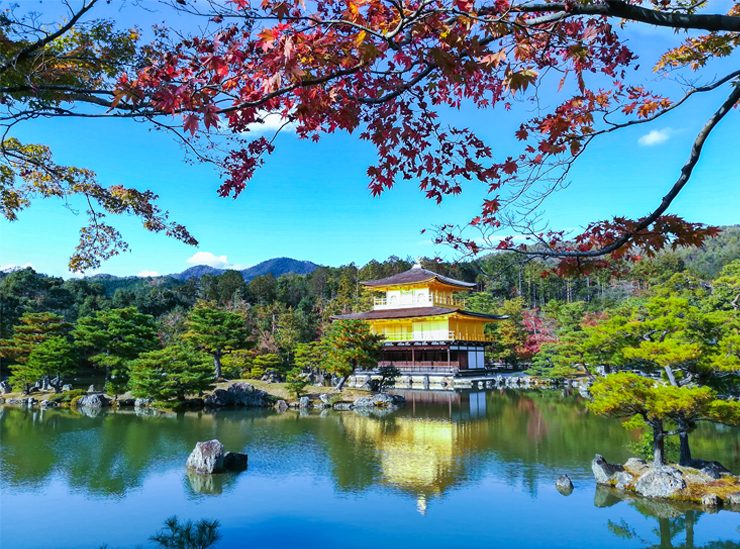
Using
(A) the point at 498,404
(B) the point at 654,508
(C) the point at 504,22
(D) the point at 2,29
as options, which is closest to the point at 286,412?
(A) the point at 498,404

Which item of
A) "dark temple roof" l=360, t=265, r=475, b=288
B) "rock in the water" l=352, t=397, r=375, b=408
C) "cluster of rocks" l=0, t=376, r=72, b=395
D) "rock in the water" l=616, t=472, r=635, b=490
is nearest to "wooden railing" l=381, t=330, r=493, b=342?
"dark temple roof" l=360, t=265, r=475, b=288

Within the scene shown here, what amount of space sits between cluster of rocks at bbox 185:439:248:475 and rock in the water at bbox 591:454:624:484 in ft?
18.1

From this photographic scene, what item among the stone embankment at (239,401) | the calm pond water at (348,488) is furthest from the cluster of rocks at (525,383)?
the calm pond water at (348,488)

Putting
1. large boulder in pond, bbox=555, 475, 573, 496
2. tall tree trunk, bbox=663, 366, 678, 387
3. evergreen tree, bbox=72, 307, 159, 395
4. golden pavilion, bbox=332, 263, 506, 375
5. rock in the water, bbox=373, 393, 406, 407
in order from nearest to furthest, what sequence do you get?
1. large boulder in pond, bbox=555, 475, 573, 496
2. tall tree trunk, bbox=663, 366, 678, 387
3. rock in the water, bbox=373, 393, 406, 407
4. evergreen tree, bbox=72, 307, 159, 395
5. golden pavilion, bbox=332, 263, 506, 375

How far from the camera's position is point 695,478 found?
6441 millimetres

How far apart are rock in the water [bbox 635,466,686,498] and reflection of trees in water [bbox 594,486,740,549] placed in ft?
0.39

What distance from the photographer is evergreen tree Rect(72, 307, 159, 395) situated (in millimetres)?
16234

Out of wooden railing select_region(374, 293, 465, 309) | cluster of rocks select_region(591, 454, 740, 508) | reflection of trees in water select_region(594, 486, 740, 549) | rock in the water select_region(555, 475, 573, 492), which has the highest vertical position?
wooden railing select_region(374, 293, 465, 309)

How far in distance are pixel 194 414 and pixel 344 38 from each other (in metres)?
13.7

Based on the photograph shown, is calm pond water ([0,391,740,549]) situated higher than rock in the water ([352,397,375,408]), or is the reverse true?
rock in the water ([352,397,375,408])

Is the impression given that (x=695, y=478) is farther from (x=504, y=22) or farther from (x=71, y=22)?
(x=71, y=22)

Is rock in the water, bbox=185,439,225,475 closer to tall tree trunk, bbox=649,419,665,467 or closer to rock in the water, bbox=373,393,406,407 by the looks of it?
tall tree trunk, bbox=649,419,665,467

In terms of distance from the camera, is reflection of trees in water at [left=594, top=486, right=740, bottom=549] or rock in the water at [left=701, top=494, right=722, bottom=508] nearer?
reflection of trees in water at [left=594, top=486, right=740, bottom=549]

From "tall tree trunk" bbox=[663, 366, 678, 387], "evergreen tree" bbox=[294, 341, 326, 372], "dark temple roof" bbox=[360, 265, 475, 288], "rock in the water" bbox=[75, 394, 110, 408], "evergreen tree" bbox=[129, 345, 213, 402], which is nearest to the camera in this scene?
"tall tree trunk" bbox=[663, 366, 678, 387]
